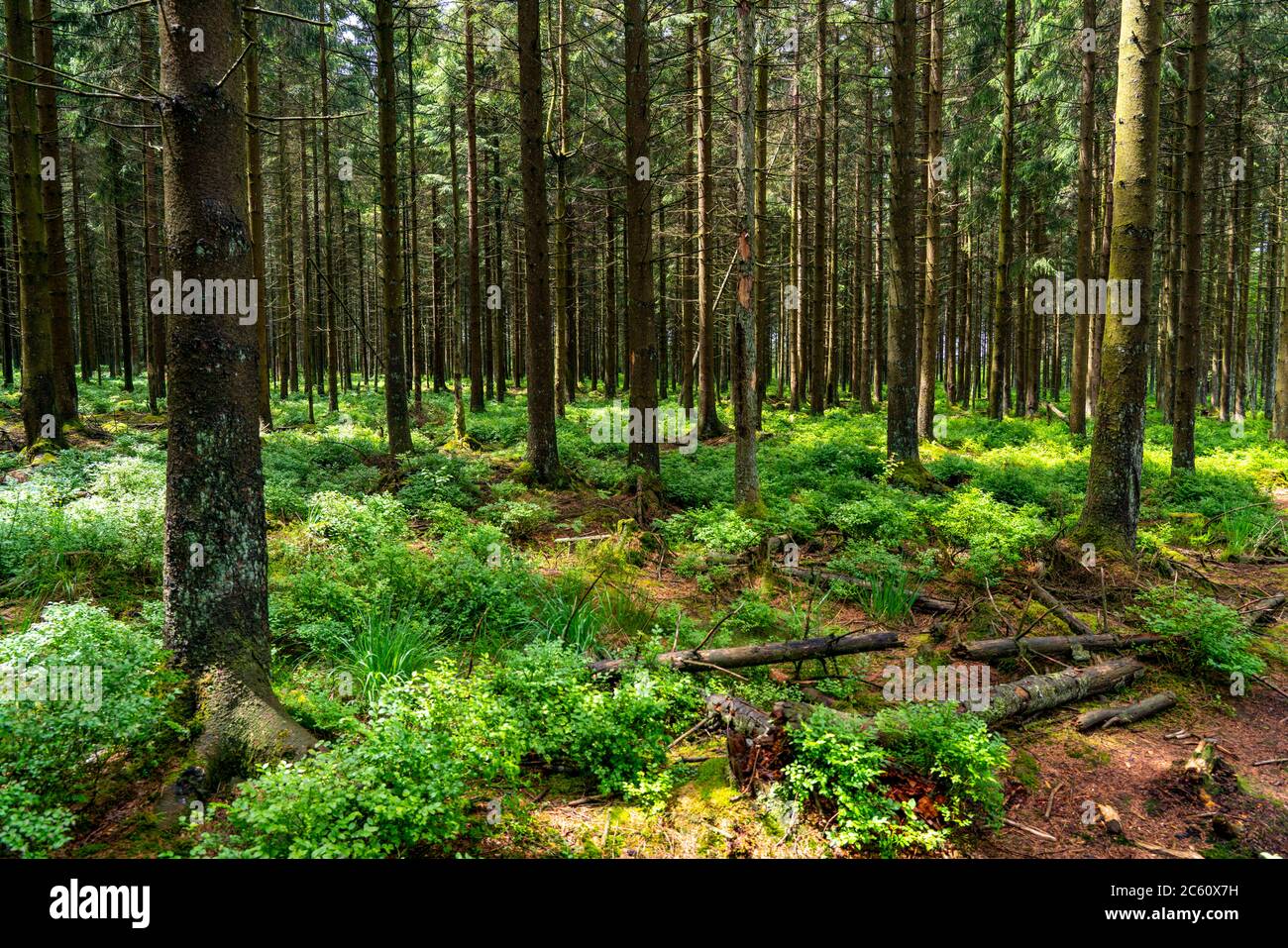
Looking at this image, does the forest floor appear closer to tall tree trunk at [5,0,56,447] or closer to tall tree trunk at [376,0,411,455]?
tall tree trunk at [5,0,56,447]

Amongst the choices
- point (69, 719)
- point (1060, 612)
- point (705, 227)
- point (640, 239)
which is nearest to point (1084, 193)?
point (705, 227)

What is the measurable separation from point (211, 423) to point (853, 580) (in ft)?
22.2

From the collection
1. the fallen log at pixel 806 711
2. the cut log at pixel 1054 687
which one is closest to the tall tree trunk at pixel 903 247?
the cut log at pixel 1054 687

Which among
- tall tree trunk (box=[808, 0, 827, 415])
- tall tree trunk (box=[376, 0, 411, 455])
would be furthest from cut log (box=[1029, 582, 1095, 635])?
tall tree trunk (box=[808, 0, 827, 415])

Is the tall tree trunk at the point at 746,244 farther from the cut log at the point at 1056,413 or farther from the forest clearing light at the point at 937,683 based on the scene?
the cut log at the point at 1056,413

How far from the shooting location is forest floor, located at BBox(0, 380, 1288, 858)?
428 centimetres

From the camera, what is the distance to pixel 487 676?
5.26 metres

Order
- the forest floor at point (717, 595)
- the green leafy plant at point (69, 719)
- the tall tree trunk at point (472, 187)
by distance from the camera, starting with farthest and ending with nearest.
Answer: the tall tree trunk at point (472, 187) < the forest floor at point (717, 595) < the green leafy plant at point (69, 719)

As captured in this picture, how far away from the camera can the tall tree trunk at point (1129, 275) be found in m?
8.22

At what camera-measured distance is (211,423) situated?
4.43 meters

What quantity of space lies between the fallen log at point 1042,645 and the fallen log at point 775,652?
1.15 m

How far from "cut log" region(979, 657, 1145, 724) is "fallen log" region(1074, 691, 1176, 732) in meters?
0.22

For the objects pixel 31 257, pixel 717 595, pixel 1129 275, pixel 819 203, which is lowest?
pixel 717 595

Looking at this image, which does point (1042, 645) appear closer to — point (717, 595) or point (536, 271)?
point (717, 595)
